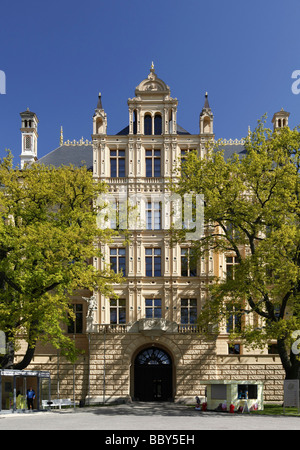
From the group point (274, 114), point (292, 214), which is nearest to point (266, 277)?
point (292, 214)

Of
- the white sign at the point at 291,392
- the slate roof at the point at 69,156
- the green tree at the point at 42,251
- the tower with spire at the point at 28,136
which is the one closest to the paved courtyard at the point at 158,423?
Result: the white sign at the point at 291,392

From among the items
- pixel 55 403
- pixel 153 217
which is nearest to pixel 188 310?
pixel 153 217

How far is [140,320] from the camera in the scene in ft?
152

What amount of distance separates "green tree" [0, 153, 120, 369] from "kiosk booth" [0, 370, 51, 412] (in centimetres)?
145

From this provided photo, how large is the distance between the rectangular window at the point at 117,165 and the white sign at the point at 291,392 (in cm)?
2265

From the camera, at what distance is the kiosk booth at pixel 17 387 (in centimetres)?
3575

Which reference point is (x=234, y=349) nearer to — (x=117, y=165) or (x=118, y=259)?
(x=118, y=259)

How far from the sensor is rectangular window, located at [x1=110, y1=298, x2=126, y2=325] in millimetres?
49312

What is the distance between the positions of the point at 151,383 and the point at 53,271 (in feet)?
48.6

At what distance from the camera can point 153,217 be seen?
166 ft

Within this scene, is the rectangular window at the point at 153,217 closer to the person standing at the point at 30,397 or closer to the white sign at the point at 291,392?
the person standing at the point at 30,397

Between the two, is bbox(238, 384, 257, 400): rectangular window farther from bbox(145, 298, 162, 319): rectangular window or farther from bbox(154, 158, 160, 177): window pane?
bbox(154, 158, 160, 177): window pane

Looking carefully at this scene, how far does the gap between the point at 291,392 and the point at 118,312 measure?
57.1 ft

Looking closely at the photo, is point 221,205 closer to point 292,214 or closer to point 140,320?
point 292,214
